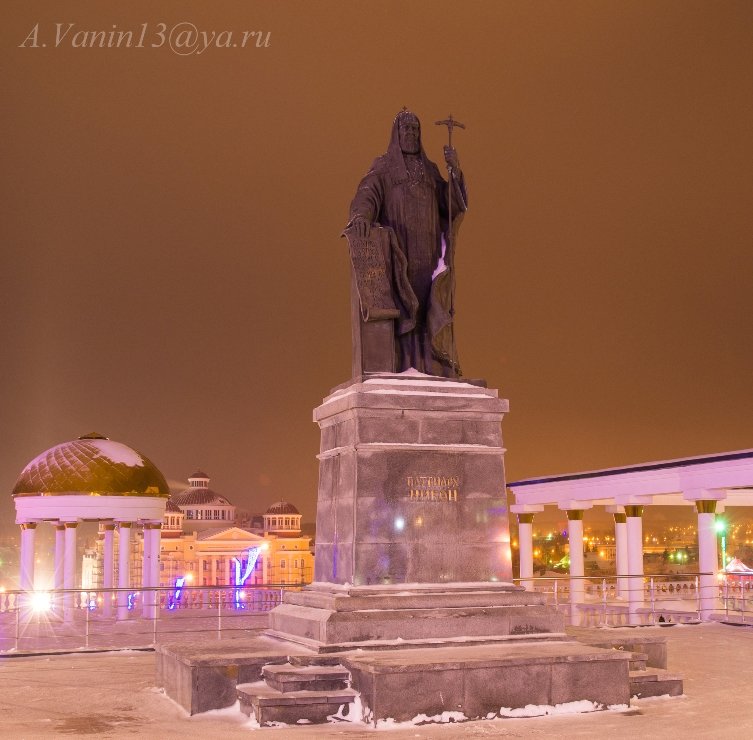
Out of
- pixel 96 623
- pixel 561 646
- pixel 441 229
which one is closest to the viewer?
pixel 561 646

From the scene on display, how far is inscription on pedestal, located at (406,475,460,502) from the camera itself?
42.7 ft

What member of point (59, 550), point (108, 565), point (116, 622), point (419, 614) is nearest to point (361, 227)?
point (419, 614)

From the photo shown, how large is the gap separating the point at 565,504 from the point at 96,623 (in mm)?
16961

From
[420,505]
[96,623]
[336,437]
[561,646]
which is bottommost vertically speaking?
[96,623]

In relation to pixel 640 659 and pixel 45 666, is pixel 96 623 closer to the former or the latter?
pixel 45 666

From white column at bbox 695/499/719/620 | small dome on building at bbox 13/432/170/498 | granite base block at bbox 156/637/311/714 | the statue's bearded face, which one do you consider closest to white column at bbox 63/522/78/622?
small dome on building at bbox 13/432/170/498

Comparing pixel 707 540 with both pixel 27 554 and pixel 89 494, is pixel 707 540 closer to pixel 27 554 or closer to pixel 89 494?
pixel 89 494

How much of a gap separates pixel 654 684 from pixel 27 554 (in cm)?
3227

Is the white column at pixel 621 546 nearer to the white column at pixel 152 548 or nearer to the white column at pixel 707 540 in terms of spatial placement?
the white column at pixel 707 540

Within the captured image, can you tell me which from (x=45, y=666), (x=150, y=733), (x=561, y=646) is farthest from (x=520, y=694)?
(x=45, y=666)

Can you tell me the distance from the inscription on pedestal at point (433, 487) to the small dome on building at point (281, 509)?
10305cm

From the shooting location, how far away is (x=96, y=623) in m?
35.8

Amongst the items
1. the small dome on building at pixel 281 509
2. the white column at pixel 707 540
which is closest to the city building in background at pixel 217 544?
the small dome on building at pixel 281 509

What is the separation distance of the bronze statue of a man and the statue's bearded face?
14mm
